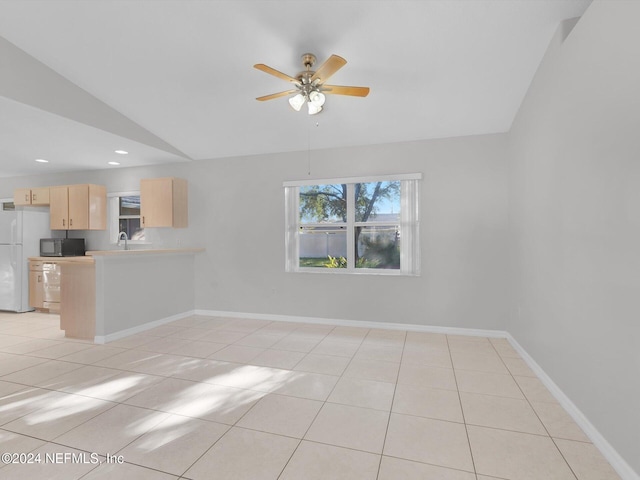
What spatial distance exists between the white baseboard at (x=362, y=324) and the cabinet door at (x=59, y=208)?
2.86m

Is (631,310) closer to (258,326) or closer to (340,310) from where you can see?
(340,310)

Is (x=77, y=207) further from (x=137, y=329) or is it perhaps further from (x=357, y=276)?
(x=357, y=276)

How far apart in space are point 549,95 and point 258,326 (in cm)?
408

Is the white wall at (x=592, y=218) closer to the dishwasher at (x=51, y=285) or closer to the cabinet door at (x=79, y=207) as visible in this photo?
the cabinet door at (x=79, y=207)

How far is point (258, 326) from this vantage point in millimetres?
4434

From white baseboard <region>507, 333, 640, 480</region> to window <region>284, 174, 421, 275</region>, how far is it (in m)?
1.74

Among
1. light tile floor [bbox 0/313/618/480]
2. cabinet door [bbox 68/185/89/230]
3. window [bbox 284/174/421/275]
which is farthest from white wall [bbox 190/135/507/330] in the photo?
cabinet door [bbox 68/185/89/230]

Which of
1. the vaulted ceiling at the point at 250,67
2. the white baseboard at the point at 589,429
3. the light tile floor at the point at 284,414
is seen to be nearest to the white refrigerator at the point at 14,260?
the vaulted ceiling at the point at 250,67

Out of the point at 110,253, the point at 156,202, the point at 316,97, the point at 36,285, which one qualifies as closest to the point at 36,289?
the point at 36,285

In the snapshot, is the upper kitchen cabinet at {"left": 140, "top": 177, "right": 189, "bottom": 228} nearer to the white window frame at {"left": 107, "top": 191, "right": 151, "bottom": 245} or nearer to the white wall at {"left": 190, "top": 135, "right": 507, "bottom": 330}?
the white wall at {"left": 190, "top": 135, "right": 507, "bottom": 330}

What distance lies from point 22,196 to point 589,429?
322 inches

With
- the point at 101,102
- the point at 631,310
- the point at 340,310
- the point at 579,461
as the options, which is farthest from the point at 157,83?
the point at 579,461

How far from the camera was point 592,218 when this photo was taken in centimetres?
191

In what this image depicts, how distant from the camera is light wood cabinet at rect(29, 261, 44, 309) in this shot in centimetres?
523
